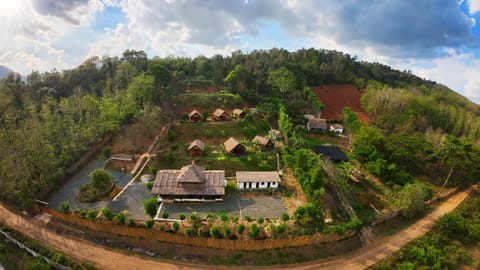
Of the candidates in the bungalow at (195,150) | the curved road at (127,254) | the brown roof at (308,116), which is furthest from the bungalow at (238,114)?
the curved road at (127,254)

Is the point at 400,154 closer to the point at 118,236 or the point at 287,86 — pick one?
the point at 287,86

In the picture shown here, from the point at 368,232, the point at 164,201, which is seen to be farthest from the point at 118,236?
the point at 368,232

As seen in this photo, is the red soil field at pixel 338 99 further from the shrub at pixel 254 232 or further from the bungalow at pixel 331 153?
the shrub at pixel 254 232

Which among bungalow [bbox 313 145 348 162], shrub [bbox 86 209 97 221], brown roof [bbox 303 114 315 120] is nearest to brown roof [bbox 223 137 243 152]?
bungalow [bbox 313 145 348 162]

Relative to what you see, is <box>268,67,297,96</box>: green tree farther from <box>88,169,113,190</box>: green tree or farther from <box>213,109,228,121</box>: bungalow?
<box>88,169,113,190</box>: green tree

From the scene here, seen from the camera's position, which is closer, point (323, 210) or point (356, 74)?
point (323, 210)

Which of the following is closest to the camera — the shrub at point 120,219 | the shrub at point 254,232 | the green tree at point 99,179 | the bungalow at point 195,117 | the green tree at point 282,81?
the shrub at point 254,232

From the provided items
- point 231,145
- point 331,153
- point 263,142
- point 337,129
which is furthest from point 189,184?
point 337,129
